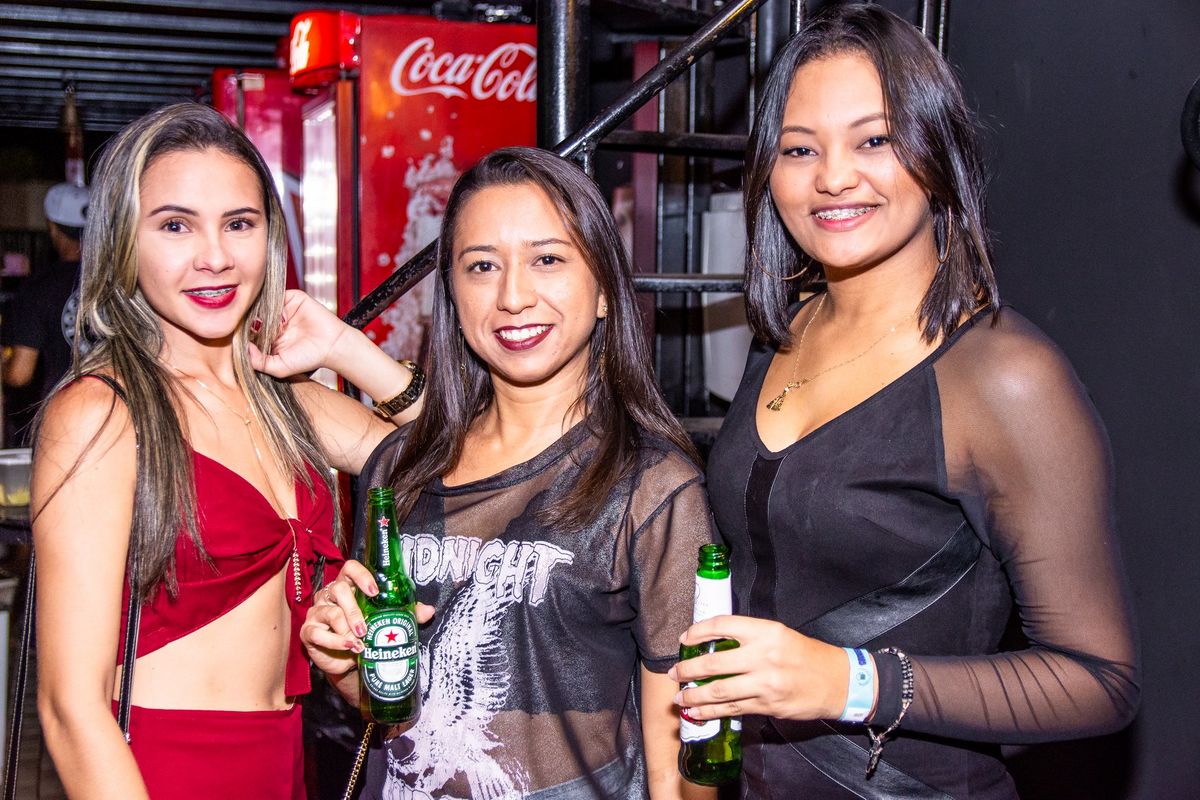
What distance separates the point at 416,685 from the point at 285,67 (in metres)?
6.19

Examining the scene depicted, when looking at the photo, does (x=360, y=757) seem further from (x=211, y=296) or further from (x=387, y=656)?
(x=211, y=296)

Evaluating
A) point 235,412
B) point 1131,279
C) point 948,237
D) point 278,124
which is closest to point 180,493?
point 235,412

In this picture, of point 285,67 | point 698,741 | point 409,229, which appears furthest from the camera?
A: point 285,67

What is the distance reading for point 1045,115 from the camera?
2.55 m

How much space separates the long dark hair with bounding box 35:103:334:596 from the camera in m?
1.75

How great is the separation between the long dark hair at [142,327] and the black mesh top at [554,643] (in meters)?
0.48

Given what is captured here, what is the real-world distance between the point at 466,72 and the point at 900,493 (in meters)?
4.03

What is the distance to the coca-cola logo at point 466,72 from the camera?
4988 millimetres

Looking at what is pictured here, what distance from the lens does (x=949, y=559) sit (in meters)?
1.55

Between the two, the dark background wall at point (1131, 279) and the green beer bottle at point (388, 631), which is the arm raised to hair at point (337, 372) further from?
the dark background wall at point (1131, 279)

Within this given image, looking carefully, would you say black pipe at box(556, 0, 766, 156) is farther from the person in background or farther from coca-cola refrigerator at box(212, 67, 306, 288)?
coca-cola refrigerator at box(212, 67, 306, 288)

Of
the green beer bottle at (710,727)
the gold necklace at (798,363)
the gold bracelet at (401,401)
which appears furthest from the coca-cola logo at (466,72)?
the green beer bottle at (710,727)

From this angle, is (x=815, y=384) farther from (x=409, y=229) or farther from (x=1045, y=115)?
(x=409, y=229)

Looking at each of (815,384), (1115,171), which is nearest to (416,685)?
(815,384)
